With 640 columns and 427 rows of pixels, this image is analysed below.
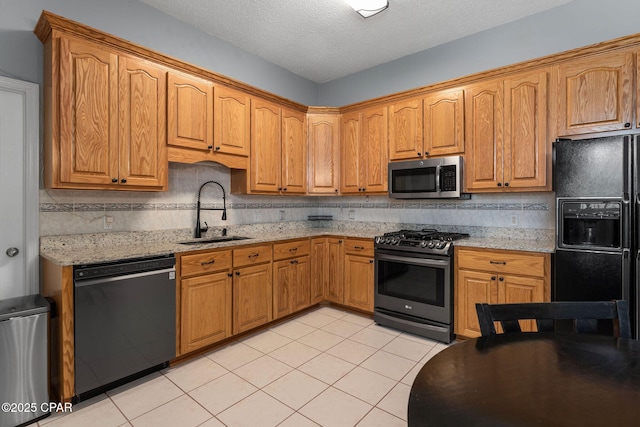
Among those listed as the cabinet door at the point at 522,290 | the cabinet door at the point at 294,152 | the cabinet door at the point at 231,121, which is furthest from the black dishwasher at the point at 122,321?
the cabinet door at the point at 522,290

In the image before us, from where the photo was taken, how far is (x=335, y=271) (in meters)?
→ 3.83

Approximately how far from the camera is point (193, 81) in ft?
9.53

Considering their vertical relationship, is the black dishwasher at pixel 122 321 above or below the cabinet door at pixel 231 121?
below

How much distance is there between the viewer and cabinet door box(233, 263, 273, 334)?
9.71 ft

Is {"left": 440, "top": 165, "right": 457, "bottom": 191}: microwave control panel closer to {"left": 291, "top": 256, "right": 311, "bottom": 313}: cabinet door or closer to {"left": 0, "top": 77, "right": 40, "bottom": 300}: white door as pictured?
{"left": 291, "top": 256, "right": 311, "bottom": 313}: cabinet door

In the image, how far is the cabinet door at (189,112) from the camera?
276 cm

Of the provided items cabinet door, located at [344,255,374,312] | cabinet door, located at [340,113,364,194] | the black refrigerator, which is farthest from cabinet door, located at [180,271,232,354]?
the black refrigerator

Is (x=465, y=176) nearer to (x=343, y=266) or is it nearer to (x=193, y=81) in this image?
(x=343, y=266)

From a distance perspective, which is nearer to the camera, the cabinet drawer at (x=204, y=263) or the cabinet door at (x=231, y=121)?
the cabinet drawer at (x=204, y=263)

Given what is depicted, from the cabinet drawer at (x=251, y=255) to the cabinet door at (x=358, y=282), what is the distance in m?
0.98

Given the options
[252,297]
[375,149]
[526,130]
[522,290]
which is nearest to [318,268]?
[252,297]

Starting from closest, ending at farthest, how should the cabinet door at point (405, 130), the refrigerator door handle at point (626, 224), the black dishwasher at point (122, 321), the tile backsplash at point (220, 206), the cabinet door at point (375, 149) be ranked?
the black dishwasher at point (122, 321) → the refrigerator door handle at point (626, 224) → the tile backsplash at point (220, 206) → the cabinet door at point (405, 130) → the cabinet door at point (375, 149)

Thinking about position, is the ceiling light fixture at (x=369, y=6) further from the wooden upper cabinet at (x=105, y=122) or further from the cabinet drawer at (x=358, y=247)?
the cabinet drawer at (x=358, y=247)

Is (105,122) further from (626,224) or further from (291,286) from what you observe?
(626,224)
